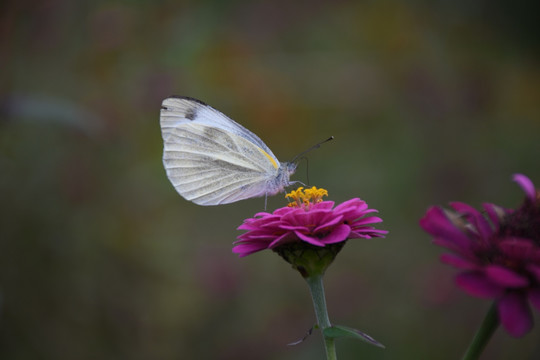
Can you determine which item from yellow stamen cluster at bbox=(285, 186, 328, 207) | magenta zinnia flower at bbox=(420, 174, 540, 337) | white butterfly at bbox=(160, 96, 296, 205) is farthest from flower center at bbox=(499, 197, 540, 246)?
white butterfly at bbox=(160, 96, 296, 205)

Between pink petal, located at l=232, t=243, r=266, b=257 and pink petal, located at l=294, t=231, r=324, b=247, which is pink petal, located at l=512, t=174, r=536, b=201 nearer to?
pink petal, located at l=294, t=231, r=324, b=247

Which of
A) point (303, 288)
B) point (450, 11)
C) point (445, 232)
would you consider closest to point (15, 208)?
point (303, 288)

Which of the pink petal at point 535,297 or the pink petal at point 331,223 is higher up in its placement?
the pink petal at point 535,297

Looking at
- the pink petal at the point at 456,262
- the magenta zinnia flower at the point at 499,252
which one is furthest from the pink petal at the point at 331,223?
the pink petal at the point at 456,262

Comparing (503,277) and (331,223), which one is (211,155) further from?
(503,277)

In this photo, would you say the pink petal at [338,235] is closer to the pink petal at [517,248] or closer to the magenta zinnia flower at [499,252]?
the magenta zinnia flower at [499,252]

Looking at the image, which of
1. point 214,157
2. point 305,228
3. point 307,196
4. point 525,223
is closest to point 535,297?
point 525,223
